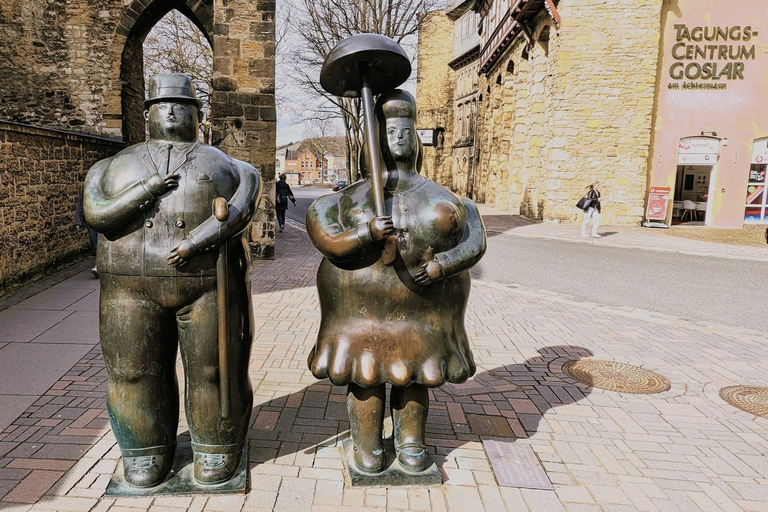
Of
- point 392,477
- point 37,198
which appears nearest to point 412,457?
point 392,477

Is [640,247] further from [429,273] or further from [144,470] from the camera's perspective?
[144,470]

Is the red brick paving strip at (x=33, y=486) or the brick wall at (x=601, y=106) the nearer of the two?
the red brick paving strip at (x=33, y=486)

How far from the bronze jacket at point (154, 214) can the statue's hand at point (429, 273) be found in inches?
34.5

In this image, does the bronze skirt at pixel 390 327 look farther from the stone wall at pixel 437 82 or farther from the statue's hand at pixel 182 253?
the stone wall at pixel 437 82

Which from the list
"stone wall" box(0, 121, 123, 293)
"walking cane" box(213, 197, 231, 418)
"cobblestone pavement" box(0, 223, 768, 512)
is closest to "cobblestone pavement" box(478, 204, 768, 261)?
"cobblestone pavement" box(0, 223, 768, 512)

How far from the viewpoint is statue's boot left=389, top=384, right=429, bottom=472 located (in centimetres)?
291

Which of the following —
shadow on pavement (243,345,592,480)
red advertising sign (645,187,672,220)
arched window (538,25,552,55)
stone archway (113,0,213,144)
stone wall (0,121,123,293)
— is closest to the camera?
shadow on pavement (243,345,592,480)

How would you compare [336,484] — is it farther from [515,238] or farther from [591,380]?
[515,238]

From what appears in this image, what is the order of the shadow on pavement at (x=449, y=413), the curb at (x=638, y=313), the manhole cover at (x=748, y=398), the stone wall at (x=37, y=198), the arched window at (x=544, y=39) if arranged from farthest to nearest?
the arched window at (x=544, y=39), the stone wall at (x=37, y=198), the curb at (x=638, y=313), the manhole cover at (x=748, y=398), the shadow on pavement at (x=449, y=413)

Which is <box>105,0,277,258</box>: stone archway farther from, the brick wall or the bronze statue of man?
the brick wall

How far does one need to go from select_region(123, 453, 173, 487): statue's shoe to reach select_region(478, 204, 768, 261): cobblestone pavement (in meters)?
13.0

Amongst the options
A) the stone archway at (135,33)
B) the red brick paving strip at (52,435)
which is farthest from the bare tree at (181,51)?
the red brick paving strip at (52,435)

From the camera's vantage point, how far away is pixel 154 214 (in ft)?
8.29

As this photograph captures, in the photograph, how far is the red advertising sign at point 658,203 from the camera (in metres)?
18.0
